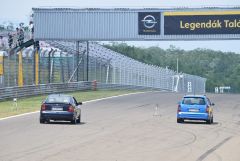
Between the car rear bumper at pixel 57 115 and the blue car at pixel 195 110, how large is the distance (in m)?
5.69

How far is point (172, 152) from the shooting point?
1770 centimetres

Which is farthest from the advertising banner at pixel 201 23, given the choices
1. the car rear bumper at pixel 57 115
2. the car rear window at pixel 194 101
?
the car rear bumper at pixel 57 115

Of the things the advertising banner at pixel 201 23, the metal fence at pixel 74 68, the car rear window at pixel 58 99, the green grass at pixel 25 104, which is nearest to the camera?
the car rear window at pixel 58 99

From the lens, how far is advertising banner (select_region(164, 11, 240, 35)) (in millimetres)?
55750

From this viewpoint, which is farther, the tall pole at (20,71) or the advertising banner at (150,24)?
the advertising banner at (150,24)

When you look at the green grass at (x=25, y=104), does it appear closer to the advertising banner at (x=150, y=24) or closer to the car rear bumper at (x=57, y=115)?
the car rear bumper at (x=57, y=115)

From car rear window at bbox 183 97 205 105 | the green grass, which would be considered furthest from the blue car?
the green grass

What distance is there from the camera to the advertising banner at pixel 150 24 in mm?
56781

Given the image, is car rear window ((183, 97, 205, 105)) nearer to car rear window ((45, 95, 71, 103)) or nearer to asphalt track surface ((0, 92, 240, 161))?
asphalt track surface ((0, 92, 240, 161))

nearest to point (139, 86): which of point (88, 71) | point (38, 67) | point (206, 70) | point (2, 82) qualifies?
point (88, 71)

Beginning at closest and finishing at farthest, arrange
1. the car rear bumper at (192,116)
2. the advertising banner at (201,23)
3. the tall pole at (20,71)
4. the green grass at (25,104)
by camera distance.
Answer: the car rear bumper at (192,116)
the green grass at (25,104)
the tall pole at (20,71)
the advertising banner at (201,23)

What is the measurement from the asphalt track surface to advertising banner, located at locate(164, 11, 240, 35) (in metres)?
20.5

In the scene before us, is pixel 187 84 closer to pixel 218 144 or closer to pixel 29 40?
pixel 29 40

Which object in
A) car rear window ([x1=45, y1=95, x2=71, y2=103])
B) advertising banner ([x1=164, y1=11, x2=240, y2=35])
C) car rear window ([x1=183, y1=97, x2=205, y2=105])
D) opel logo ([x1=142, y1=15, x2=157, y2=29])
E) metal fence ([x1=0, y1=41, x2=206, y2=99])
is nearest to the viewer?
car rear window ([x1=45, y1=95, x2=71, y2=103])
